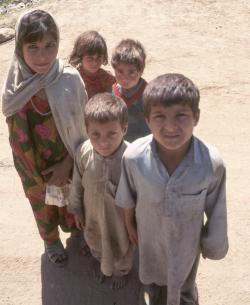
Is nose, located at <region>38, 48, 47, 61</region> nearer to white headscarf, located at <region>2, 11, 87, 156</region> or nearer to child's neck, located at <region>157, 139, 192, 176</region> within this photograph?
white headscarf, located at <region>2, 11, 87, 156</region>

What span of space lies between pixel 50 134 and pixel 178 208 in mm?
950

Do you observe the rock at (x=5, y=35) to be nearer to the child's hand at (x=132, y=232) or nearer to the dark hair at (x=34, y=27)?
the dark hair at (x=34, y=27)

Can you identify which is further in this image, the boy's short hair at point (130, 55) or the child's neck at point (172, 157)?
the boy's short hair at point (130, 55)

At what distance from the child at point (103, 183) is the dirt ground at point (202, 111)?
434 millimetres

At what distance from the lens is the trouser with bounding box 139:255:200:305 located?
2.66m

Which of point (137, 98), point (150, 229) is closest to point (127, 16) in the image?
point (137, 98)

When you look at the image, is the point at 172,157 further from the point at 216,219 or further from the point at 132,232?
the point at 132,232

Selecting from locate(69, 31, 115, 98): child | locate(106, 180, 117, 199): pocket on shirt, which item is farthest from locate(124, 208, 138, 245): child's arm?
locate(69, 31, 115, 98): child

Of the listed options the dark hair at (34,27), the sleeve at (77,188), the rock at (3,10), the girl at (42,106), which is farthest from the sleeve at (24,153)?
the rock at (3,10)

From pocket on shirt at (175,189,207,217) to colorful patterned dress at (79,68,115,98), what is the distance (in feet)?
4.80

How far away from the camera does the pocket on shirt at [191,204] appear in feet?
7.24

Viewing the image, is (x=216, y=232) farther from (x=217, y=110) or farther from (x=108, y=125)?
(x=217, y=110)

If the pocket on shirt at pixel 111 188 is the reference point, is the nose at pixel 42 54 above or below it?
above

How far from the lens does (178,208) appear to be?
223 centimetres
